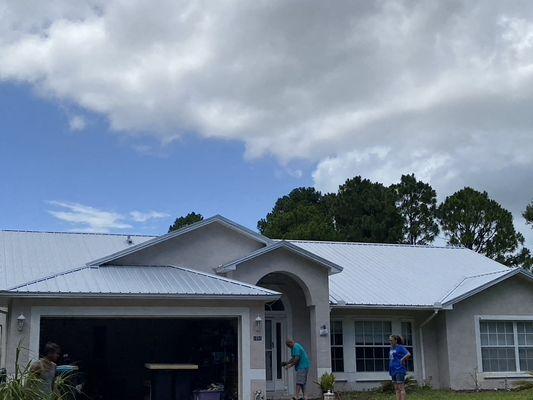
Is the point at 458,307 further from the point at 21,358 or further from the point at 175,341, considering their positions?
the point at 21,358

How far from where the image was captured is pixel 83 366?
21969mm

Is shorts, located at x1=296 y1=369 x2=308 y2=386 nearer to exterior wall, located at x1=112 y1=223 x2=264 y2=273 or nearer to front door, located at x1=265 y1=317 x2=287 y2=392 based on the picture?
front door, located at x1=265 y1=317 x2=287 y2=392

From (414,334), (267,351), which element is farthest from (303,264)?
(414,334)

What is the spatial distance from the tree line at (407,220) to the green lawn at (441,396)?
833 inches

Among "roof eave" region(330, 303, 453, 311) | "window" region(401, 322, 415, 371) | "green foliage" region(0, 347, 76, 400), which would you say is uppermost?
"roof eave" region(330, 303, 453, 311)

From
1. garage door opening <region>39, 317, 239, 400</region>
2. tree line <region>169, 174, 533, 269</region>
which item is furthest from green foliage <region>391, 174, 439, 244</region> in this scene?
garage door opening <region>39, 317, 239, 400</region>

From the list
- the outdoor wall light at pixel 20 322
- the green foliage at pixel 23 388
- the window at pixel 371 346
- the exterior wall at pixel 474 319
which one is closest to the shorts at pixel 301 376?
the window at pixel 371 346

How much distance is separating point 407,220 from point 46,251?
28.5 metres

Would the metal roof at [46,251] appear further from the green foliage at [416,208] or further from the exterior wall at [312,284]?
the green foliage at [416,208]

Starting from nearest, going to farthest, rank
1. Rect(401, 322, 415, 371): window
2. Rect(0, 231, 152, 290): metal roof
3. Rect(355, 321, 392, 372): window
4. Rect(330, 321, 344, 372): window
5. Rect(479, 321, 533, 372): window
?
Rect(0, 231, 152, 290): metal roof < Rect(330, 321, 344, 372): window < Rect(355, 321, 392, 372): window < Rect(479, 321, 533, 372): window < Rect(401, 322, 415, 371): window

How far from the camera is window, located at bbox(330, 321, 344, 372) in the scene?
21.7 metres

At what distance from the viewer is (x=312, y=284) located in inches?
786

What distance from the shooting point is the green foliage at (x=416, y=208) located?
1796 inches

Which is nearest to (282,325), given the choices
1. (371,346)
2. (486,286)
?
(371,346)
